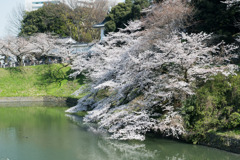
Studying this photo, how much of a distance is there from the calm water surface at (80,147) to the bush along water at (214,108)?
2.49ft

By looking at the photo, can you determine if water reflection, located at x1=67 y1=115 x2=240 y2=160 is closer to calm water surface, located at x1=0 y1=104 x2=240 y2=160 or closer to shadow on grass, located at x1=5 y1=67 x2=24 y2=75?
calm water surface, located at x1=0 y1=104 x2=240 y2=160

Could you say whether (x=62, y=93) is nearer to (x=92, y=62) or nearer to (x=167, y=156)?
(x=92, y=62)

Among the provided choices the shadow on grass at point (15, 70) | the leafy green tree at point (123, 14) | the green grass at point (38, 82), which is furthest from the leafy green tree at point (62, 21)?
the leafy green tree at point (123, 14)

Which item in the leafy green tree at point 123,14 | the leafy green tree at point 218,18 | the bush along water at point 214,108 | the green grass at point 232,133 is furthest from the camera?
the leafy green tree at point 123,14

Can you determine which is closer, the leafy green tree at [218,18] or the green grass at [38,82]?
the leafy green tree at [218,18]

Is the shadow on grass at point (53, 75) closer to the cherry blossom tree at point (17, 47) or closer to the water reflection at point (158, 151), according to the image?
the cherry blossom tree at point (17, 47)

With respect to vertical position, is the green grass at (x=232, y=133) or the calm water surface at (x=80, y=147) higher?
the green grass at (x=232, y=133)

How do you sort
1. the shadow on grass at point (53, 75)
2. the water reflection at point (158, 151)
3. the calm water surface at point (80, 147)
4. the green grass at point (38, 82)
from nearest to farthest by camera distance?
the water reflection at point (158, 151)
the calm water surface at point (80, 147)
the green grass at point (38, 82)
the shadow on grass at point (53, 75)

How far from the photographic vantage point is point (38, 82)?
27.0 metres

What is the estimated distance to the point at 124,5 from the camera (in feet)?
80.4

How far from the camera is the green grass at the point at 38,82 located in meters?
24.7

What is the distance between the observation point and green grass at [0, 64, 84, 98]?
81.2 ft

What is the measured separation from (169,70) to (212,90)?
1938mm

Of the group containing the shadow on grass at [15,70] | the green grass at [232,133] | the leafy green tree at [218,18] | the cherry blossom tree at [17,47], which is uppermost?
the leafy green tree at [218,18]
